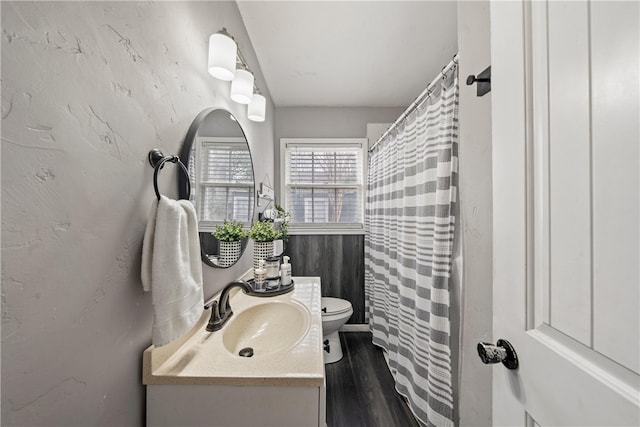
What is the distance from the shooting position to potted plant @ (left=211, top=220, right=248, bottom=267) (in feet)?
3.87

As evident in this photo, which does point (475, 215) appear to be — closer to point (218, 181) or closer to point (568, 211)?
point (568, 211)

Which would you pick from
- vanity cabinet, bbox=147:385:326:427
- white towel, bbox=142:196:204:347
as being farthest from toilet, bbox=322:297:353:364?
white towel, bbox=142:196:204:347

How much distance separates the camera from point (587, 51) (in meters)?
0.39

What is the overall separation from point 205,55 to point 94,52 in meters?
0.64

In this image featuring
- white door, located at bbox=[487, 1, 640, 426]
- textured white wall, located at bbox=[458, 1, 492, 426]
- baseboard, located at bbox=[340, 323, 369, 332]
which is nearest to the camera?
white door, located at bbox=[487, 1, 640, 426]

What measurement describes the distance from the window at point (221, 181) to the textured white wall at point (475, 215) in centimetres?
106

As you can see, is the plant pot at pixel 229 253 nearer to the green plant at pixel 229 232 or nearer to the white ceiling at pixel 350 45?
the green plant at pixel 229 232

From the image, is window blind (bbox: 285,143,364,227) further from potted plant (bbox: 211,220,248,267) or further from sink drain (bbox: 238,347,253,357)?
sink drain (bbox: 238,347,253,357)

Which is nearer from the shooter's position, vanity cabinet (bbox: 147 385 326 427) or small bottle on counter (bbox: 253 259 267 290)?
vanity cabinet (bbox: 147 385 326 427)

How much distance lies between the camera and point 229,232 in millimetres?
1229

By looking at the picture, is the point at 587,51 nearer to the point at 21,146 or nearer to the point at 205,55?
the point at 21,146

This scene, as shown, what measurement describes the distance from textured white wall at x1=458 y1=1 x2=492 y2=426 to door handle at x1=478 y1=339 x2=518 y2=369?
12.2 inches

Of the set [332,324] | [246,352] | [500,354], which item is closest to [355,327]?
[332,324]

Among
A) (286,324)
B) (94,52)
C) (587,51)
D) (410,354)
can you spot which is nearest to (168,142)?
(94,52)
